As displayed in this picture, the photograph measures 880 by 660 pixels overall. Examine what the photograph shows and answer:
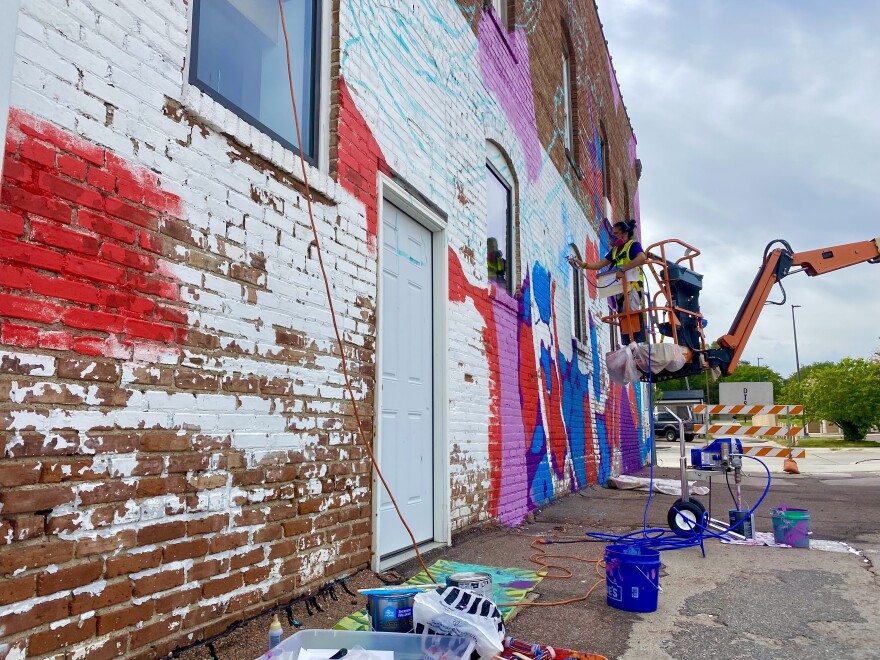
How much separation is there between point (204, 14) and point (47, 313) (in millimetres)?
1780

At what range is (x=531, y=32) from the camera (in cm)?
891

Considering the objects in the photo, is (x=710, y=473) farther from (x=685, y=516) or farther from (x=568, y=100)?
(x=568, y=100)

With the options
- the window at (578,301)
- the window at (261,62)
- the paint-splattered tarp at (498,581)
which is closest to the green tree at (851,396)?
the window at (578,301)

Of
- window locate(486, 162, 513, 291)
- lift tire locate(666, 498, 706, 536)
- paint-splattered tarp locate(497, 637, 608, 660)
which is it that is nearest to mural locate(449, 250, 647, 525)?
window locate(486, 162, 513, 291)

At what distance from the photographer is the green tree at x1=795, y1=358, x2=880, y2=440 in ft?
95.7

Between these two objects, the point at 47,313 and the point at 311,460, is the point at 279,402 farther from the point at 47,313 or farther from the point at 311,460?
the point at 47,313

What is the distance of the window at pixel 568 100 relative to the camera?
1155 cm

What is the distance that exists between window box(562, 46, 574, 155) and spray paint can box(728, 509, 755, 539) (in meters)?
7.44

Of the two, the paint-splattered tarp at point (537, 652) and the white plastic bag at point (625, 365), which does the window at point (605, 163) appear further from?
the paint-splattered tarp at point (537, 652)

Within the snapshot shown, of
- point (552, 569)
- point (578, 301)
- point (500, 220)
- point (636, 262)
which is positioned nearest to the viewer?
point (552, 569)

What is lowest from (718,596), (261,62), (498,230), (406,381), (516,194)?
(718,596)

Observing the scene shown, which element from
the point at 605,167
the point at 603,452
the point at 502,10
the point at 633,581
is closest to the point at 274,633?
the point at 633,581

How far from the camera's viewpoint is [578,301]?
37.4 ft

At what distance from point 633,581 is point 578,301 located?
8.13 meters
